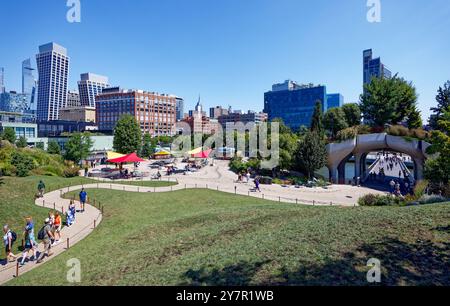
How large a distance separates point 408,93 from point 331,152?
13.6m

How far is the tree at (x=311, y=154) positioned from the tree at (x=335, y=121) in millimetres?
10703

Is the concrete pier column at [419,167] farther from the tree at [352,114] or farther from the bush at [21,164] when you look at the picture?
the bush at [21,164]

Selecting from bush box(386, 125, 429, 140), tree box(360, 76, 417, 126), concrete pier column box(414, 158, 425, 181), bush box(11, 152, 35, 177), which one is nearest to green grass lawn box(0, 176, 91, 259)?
bush box(11, 152, 35, 177)

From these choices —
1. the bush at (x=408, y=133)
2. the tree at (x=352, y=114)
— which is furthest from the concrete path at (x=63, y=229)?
the tree at (x=352, y=114)

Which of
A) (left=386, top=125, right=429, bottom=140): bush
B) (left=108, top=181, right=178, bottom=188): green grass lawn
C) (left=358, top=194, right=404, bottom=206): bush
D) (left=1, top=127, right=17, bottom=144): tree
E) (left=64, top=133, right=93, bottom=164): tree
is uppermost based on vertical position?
(left=1, top=127, right=17, bottom=144): tree

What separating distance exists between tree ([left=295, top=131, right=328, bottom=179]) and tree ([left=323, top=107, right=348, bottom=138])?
10703 mm

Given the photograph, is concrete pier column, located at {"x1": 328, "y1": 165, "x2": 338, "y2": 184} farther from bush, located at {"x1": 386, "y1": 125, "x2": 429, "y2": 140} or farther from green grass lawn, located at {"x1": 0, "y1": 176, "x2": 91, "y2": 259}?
green grass lawn, located at {"x1": 0, "y1": 176, "x2": 91, "y2": 259}

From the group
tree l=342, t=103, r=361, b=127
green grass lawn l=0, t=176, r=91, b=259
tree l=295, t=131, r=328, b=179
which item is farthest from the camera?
tree l=342, t=103, r=361, b=127

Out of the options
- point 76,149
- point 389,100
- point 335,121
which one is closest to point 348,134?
point 389,100

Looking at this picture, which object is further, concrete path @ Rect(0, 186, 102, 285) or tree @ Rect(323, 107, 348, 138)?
tree @ Rect(323, 107, 348, 138)

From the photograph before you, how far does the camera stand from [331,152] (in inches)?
1490

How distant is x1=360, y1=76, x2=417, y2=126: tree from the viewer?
37.2 metres

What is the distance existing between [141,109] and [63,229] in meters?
128
